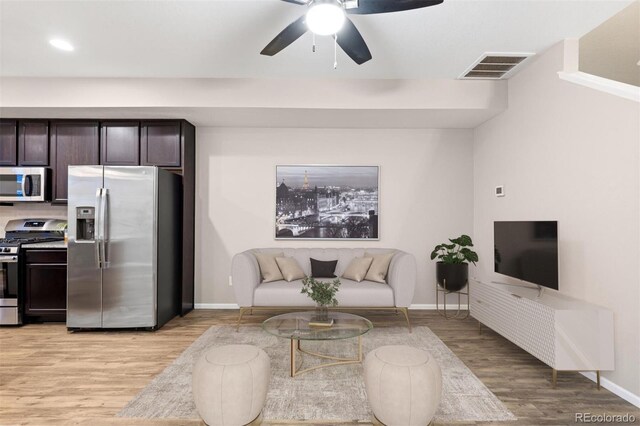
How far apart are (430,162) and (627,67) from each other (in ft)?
7.36

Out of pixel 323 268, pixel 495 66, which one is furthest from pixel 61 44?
pixel 495 66

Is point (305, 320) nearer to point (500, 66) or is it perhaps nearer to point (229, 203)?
point (229, 203)

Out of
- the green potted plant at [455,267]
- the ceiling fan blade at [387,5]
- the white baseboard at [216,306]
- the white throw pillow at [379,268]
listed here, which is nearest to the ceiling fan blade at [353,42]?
the ceiling fan blade at [387,5]

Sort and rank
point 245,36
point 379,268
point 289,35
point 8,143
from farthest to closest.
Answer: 1. point 8,143
2. point 379,268
3. point 245,36
4. point 289,35

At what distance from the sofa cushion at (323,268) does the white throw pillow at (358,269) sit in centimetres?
16

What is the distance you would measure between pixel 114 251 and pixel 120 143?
142cm

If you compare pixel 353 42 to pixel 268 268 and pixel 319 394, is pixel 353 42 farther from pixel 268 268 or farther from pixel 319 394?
pixel 268 268

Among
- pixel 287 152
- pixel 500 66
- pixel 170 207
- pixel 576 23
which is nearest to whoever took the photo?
pixel 576 23

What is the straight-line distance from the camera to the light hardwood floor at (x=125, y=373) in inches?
88.4

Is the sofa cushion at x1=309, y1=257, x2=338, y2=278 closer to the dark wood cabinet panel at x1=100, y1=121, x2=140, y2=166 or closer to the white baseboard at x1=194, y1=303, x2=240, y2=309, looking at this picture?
the white baseboard at x1=194, y1=303, x2=240, y2=309

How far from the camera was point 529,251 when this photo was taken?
3127mm

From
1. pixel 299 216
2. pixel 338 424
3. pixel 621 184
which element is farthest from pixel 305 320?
pixel 621 184

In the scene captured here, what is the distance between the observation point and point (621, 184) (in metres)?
2.42

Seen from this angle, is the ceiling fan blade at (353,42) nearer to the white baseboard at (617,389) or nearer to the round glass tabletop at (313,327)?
the round glass tabletop at (313,327)
